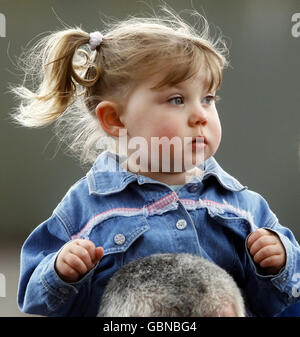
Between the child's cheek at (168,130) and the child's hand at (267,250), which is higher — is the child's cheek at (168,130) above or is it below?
above

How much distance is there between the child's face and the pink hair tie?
3.4 inches


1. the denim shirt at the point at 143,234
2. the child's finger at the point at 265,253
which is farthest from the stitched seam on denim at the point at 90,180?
the child's finger at the point at 265,253

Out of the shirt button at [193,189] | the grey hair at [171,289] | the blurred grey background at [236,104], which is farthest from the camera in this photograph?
the blurred grey background at [236,104]

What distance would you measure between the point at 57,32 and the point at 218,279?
39cm

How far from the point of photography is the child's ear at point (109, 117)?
67 cm

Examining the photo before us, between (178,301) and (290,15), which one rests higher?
(290,15)

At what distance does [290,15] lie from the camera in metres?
0.75

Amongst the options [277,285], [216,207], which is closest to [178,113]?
[216,207]

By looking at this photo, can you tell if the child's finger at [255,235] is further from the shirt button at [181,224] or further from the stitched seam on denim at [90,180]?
the stitched seam on denim at [90,180]

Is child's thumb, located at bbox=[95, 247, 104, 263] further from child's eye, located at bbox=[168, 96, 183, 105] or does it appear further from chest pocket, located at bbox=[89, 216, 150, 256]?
child's eye, located at bbox=[168, 96, 183, 105]

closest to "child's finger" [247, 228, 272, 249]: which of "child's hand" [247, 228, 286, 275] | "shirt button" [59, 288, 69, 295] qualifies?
"child's hand" [247, 228, 286, 275]

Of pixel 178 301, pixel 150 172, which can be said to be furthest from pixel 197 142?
pixel 178 301
